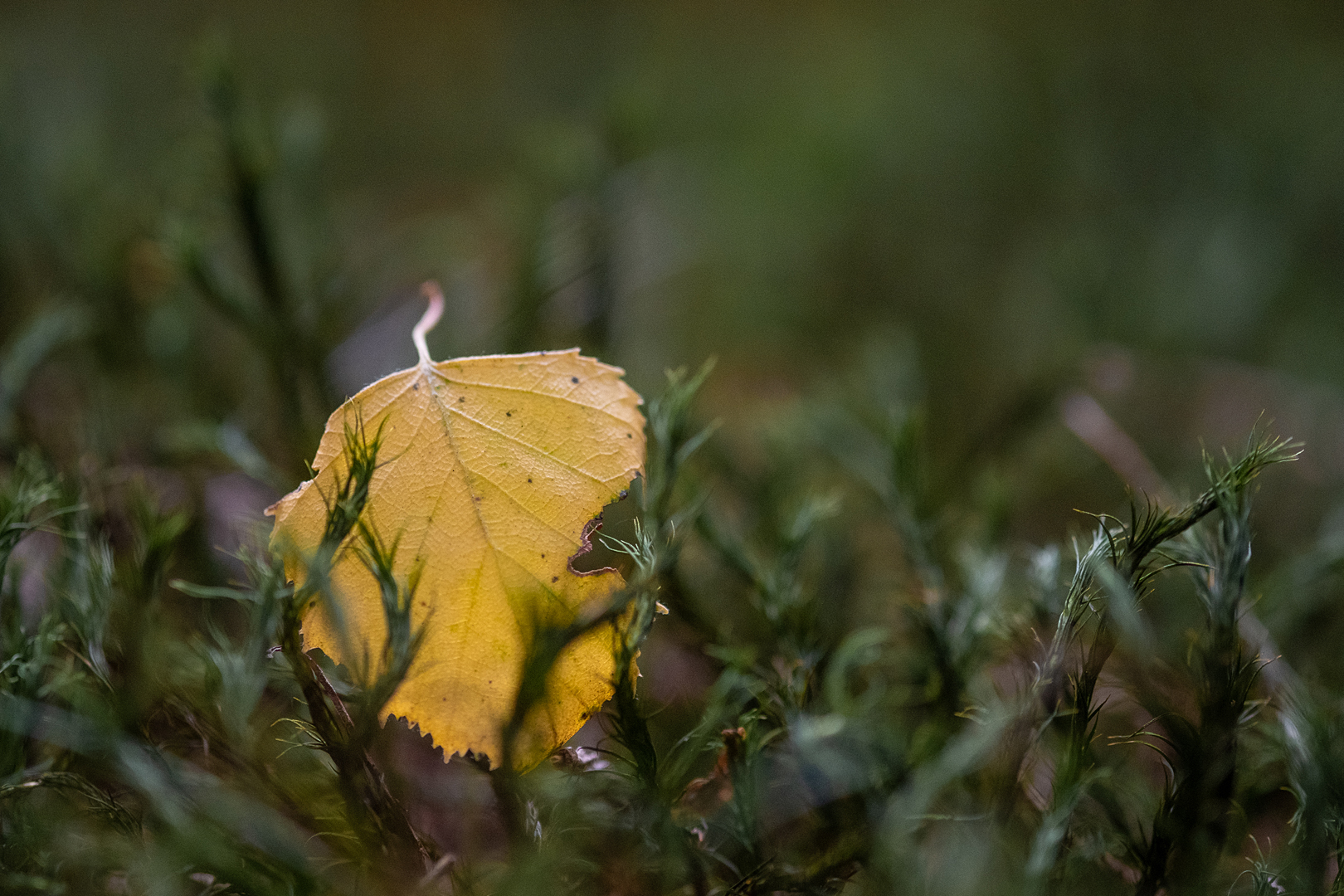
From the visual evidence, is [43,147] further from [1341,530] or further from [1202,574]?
[1341,530]

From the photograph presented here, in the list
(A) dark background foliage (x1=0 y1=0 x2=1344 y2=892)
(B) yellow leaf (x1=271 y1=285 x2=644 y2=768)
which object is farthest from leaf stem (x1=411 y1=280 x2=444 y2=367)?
(A) dark background foliage (x1=0 y1=0 x2=1344 y2=892)

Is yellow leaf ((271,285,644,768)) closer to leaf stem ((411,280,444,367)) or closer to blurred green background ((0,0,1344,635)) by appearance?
leaf stem ((411,280,444,367))

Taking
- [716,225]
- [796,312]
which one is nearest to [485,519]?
[796,312]

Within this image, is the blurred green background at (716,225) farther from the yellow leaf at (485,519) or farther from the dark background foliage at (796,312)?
the yellow leaf at (485,519)

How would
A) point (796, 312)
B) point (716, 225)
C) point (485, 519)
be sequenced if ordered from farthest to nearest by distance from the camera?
point (716, 225)
point (796, 312)
point (485, 519)

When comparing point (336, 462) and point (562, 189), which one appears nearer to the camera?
point (336, 462)

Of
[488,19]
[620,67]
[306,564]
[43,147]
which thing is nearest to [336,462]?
[306,564]

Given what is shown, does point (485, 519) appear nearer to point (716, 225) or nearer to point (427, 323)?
point (427, 323)
